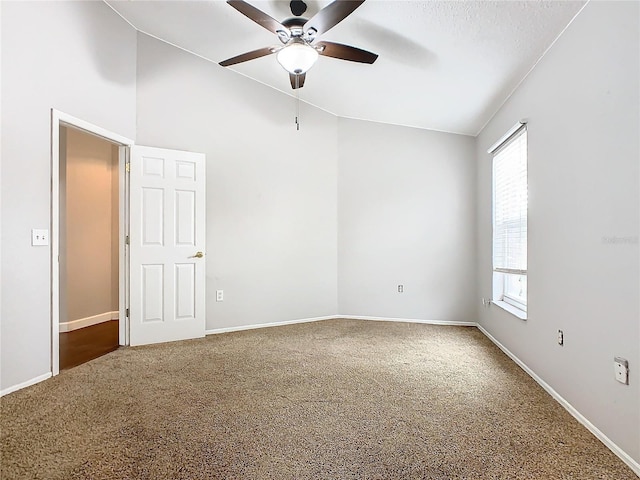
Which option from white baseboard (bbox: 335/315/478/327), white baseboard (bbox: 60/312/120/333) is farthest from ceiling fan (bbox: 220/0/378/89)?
white baseboard (bbox: 60/312/120/333)

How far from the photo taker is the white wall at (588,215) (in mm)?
1719

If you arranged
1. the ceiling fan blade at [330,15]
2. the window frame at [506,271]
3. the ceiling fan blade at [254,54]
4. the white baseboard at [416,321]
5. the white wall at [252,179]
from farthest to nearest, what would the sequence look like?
1. the white baseboard at [416,321]
2. the white wall at [252,179]
3. the window frame at [506,271]
4. the ceiling fan blade at [254,54]
5. the ceiling fan blade at [330,15]

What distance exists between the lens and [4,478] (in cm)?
158

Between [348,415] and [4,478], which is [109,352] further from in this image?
[348,415]

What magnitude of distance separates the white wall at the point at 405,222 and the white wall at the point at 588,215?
1.83 meters

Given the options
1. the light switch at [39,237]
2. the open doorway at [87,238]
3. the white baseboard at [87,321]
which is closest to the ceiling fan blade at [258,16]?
the light switch at [39,237]

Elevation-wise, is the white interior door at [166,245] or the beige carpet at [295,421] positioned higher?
the white interior door at [166,245]

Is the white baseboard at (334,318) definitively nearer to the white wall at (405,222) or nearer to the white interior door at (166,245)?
the white wall at (405,222)

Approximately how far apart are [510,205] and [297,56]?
2376 millimetres

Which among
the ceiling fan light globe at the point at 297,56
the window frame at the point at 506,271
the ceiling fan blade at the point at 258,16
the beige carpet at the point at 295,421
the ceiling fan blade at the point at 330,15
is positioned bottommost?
the beige carpet at the point at 295,421

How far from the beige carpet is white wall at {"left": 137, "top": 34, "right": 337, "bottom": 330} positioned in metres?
1.19

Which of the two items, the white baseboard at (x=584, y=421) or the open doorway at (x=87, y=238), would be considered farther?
the open doorway at (x=87, y=238)

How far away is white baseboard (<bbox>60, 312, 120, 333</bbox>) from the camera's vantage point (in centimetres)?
447

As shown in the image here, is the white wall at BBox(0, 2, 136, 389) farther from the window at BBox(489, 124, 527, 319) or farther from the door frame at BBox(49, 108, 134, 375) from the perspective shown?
the window at BBox(489, 124, 527, 319)
